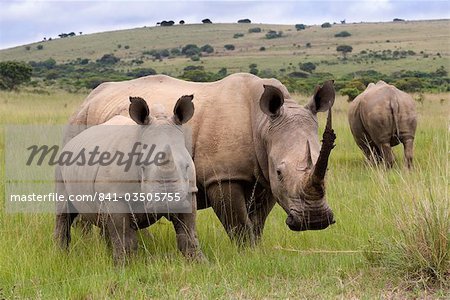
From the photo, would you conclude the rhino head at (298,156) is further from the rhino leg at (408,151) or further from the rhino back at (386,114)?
the rhino back at (386,114)

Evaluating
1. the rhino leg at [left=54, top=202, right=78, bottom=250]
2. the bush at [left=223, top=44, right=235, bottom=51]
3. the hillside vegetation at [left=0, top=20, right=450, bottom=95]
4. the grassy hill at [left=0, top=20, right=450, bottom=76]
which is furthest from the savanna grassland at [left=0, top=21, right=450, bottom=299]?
the bush at [left=223, top=44, right=235, bottom=51]

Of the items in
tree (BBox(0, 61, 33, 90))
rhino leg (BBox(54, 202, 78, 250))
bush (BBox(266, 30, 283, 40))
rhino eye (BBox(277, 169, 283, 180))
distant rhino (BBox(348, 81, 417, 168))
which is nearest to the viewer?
rhino eye (BBox(277, 169, 283, 180))

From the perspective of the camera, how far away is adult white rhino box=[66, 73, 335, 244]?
16.3ft

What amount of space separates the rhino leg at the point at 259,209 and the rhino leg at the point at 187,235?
1.04 meters

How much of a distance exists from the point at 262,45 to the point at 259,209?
88546 millimetres

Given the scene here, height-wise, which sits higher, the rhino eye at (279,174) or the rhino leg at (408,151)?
the rhino eye at (279,174)

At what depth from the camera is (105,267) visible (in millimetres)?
5336

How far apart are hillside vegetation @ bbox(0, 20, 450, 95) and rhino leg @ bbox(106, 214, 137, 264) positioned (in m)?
23.1

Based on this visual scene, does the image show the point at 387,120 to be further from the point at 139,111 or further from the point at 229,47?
the point at 229,47

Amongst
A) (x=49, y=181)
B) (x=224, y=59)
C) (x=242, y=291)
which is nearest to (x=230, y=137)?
(x=242, y=291)

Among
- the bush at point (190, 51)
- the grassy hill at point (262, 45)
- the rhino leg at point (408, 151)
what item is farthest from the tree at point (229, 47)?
the rhino leg at point (408, 151)

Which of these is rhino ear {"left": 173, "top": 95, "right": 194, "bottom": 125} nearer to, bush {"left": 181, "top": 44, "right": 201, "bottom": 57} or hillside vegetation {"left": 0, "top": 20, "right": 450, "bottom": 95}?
hillside vegetation {"left": 0, "top": 20, "right": 450, "bottom": 95}

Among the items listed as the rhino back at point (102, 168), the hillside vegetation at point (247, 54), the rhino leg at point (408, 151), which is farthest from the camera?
the hillside vegetation at point (247, 54)

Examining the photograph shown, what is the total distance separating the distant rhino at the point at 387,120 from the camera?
40.7 feet
